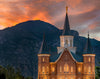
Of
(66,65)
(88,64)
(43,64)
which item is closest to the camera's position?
(88,64)

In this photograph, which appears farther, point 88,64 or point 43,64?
point 43,64

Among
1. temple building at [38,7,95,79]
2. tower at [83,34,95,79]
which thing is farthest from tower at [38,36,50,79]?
tower at [83,34,95,79]

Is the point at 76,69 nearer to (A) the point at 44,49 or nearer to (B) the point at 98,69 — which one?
(A) the point at 44,49

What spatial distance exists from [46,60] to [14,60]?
13459 cm

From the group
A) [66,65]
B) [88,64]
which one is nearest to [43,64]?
[66,65]

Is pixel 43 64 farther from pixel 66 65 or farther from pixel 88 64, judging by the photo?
pixel 88 64

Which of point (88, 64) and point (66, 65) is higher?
point (88, 64)

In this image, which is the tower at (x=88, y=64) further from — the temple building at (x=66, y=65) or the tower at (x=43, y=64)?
the tower at (x=43, y=64)

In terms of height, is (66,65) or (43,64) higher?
(43,64)

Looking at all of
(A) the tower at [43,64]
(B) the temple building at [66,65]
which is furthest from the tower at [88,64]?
(A) the tower at [43,64]

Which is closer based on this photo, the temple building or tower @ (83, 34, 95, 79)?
tower @ (83, 34, 95, 79)

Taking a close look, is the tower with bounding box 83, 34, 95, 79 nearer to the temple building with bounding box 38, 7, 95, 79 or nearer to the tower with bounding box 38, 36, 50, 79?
the temple building with bounding box 38, 7, 95, 79

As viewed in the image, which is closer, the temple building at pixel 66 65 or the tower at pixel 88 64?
the tower at pixel 88 64

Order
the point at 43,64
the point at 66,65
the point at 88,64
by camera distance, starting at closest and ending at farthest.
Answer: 1. the point at 88,64
2. the point at 43,64
3. the point at 66,65
